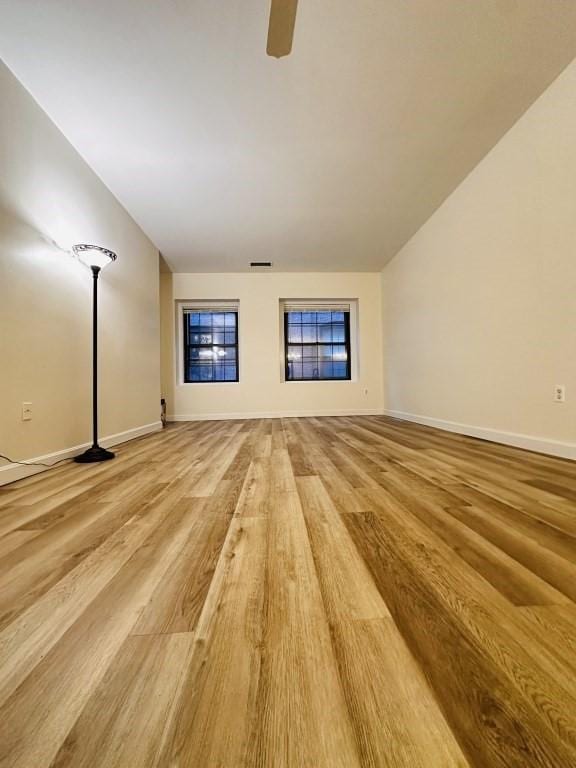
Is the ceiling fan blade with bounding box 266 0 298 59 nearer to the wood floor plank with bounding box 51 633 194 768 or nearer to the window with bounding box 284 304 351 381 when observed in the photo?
the wood floor plank with bounding box 51 633 194 768

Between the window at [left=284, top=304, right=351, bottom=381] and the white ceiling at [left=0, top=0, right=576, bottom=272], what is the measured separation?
246 cm

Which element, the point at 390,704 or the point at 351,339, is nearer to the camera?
the point at 390,704

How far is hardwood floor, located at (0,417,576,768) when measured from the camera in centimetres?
42

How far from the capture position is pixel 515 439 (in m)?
2.51

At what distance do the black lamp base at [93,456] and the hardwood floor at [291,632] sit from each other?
3.17ft

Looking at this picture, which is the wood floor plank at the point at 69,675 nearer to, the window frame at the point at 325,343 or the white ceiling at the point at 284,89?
the white ceiling at the point at 284,89

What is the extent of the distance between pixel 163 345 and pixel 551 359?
494 centimetres

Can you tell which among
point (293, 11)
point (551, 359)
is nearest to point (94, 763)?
point (293, 11)

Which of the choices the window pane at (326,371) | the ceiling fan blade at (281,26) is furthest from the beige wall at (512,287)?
the window pane at (326,371)

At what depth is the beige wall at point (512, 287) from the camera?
6.91 feet

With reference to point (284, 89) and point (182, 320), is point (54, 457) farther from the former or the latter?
point (182, 320)

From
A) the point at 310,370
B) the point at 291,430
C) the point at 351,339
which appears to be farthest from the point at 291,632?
the point at 351,339

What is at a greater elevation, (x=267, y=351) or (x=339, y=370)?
(x=267, y=351)

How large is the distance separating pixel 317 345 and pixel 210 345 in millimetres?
1849
